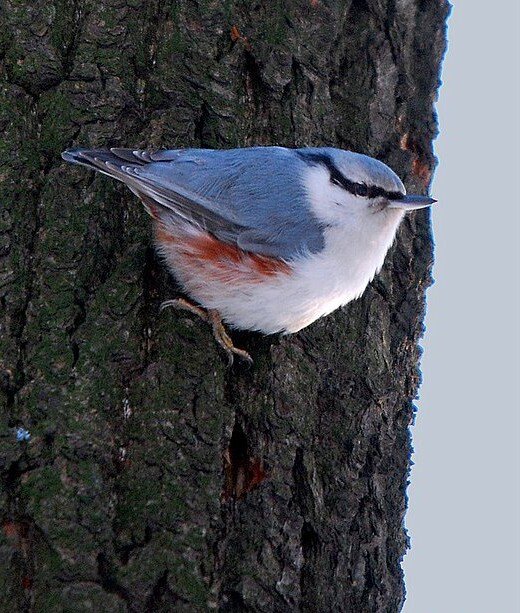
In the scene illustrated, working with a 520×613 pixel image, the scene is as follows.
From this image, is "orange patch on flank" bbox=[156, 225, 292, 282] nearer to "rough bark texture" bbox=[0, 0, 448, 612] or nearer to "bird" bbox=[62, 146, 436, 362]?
"bird" bbox=[62, 146, 436, 362]

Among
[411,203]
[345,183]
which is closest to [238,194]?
[345,183]

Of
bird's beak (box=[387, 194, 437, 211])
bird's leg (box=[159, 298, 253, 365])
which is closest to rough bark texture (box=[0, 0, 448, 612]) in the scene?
bird's leg (box=[159, 298, 253, 365])

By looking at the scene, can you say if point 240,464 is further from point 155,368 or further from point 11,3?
point 11,3

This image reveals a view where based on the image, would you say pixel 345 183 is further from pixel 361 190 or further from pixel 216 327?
pixel 216 327

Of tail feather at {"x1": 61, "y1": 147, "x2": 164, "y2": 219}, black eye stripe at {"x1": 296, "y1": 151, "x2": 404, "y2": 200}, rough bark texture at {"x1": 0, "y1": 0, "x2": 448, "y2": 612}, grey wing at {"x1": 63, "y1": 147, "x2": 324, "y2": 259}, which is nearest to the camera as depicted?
rough bark texture at {"x1": 0, "y1": 0, "x2": 448, "y2": 612}

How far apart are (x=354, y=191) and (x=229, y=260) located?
436mm

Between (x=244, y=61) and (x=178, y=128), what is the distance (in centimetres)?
30

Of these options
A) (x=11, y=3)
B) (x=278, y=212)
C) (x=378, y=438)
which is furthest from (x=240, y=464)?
(x=11, y=3)

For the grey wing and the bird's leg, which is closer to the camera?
the bird's leg

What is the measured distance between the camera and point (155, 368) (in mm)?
2193

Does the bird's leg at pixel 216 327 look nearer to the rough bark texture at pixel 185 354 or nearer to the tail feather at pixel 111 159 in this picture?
the rough bark texture at pixel 185 354

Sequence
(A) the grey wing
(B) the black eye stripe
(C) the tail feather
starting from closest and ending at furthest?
1. (C) the tail feather
2. (A) the grey wing
3. (B) the black eye stripe

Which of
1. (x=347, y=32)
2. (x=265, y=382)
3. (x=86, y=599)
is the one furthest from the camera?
(x=347, y=32)

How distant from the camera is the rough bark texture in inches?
78.4
